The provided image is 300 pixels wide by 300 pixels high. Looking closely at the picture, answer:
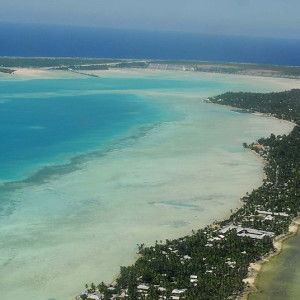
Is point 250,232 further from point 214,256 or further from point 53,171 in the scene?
point 53,171

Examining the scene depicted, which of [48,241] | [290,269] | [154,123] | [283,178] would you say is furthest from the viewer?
[154,123]

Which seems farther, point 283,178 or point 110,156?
point 110,156

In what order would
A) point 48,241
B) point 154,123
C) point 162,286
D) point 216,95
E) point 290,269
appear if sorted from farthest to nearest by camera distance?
point 216,95, point 154,123, point 48,241, point 290,269, point 162,286

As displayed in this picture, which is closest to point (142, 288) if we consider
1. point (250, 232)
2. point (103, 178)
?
point (250, 232)

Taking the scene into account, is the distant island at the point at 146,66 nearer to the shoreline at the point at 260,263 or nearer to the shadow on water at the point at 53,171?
the shadow on water at the point at 53,171

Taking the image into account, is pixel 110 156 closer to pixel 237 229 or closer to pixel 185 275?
pixel 237 229

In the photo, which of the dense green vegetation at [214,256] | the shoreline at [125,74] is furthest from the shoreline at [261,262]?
the shoreline at [125,74]

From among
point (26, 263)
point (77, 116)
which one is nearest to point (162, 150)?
point (77, 116)
